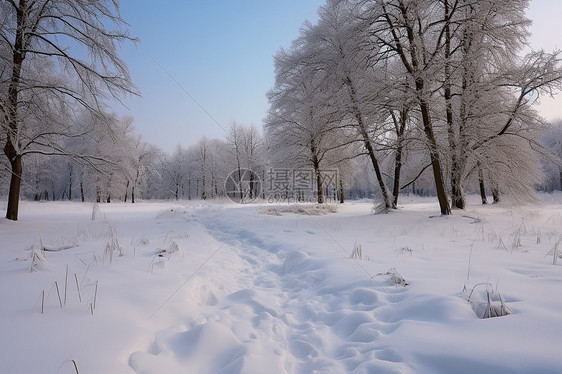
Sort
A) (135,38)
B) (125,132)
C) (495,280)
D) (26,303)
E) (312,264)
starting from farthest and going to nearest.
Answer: (125,132) < (135,38) < (312,264) < (495,280) < (26,303)

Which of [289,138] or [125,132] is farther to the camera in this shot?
[125,132]

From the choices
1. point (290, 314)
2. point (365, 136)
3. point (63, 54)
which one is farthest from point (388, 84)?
point (63, 54)

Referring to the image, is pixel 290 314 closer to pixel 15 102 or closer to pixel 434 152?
pixel 434 152

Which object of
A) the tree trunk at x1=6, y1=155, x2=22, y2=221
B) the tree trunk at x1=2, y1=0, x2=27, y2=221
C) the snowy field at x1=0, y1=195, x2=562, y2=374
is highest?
the tree trunk at x1=2, y1=0, x2=27, y2=221

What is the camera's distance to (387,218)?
351 inches

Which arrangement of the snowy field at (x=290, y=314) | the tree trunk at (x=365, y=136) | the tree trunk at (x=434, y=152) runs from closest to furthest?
the snowy field at (x=290, y=314), the tree trunk at (x=434, y=152), the tree trunk at (x=365, y=136)

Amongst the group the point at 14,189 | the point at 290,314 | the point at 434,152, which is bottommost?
the point at 290,314

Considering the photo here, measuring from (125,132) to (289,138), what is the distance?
2246cm

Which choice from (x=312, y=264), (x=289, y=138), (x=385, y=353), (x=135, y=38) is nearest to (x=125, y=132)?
(x=289, y=138)

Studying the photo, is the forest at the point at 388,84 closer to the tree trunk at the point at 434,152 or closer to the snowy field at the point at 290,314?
the tree trunk at the point at 434,152

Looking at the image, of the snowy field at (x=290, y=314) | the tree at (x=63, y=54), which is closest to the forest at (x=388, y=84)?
the tree at (x=63, y=54)

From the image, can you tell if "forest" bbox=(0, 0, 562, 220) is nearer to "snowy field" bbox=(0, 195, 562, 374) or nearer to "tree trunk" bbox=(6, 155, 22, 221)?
"tree trunk" bbox=(6, 155, 22, 221)

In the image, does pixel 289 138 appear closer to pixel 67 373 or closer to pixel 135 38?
pixel 135 38

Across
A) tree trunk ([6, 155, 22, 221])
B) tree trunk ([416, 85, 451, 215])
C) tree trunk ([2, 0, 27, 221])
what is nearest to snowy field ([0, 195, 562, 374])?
tree trunk ([416, 85, 451, 215])
